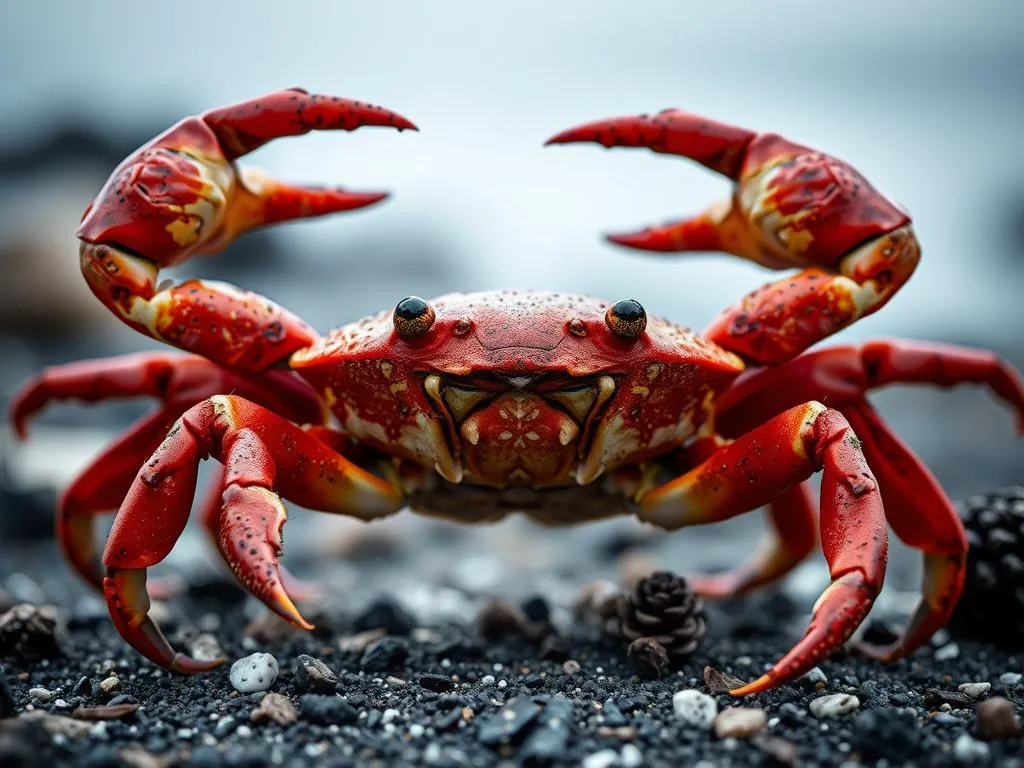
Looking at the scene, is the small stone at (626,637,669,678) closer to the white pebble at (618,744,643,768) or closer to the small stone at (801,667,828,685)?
the small stone at (801,667,828,685)

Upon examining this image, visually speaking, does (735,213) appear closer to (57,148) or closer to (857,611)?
(857,611)

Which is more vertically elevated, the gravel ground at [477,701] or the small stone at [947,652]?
the gravel ground at [477,701]

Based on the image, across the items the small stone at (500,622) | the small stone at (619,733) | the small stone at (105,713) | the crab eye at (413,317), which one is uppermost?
the crab eye at (413,317)

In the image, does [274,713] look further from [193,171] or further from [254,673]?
[193,171]

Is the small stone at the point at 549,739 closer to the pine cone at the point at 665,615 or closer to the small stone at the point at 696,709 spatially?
the small stone at the point at 696,709

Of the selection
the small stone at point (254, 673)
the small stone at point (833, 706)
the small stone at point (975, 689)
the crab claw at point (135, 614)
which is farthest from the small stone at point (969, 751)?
the crab claw at point (135, 614)

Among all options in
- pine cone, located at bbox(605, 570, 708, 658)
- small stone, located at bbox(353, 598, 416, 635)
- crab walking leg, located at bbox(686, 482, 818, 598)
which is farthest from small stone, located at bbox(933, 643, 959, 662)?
small stone, located at bbox(353, 598, 416, 635)

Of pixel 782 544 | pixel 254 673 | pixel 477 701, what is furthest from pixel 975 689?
pixel 254 673

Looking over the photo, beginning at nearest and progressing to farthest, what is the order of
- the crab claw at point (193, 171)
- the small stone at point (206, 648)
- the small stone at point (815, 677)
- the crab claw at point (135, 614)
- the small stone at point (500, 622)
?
1. the crab claw at point (135, 614)
2. the small stone at point (815, 677)
3. the crab claw at point (193, 171)
4. the small stone at point (206, 648)
5. the small stone at point (500, 622)
